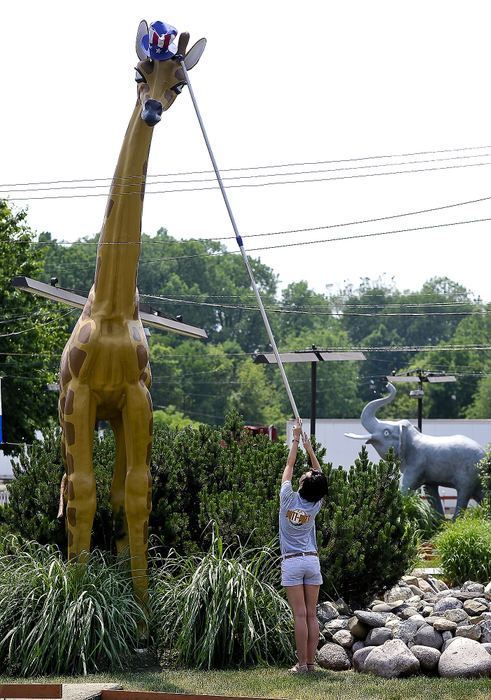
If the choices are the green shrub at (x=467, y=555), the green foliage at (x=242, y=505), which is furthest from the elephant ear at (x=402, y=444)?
the green foliage at (x=242, y=505)

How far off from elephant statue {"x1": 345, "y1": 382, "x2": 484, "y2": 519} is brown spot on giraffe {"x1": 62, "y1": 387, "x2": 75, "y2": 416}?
11485 millimetres

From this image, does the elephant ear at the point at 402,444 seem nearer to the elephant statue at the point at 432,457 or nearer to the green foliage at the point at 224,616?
the elephant statue at the point at 432,457

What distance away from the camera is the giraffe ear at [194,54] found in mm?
9352

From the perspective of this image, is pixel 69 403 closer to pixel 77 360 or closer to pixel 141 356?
pixel 77 360

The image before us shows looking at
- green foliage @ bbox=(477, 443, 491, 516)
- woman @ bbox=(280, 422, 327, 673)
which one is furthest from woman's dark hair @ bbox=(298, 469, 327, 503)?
green foliage @ bbox=(477, 443, 491, 516)

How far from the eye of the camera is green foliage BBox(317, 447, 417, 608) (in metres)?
9.77

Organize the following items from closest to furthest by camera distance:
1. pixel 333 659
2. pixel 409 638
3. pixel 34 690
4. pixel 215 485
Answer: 1. pixel 34 690
2. pixel 333 659
3. pixel 409 638
4. pixel 215 485

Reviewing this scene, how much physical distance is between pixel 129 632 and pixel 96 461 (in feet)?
11.9

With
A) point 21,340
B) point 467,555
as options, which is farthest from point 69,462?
point 21,340

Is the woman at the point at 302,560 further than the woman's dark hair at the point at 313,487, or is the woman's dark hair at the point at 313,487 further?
the woman's dark hair at the point at 313,487

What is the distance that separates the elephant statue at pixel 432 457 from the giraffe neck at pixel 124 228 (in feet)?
37.0

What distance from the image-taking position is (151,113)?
29.2 feet

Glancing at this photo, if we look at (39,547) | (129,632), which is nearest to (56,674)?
(129,632)

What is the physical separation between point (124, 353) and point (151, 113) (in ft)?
7.28
